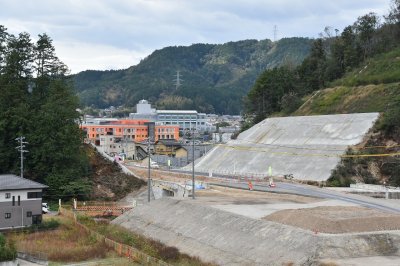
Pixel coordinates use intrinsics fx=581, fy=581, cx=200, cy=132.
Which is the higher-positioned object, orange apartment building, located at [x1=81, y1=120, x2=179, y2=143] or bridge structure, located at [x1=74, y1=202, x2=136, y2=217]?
orange apartment building, located at [x1=81, y1=120, x2=179, y2=143]

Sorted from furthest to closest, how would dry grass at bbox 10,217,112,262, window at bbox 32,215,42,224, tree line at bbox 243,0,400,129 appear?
1. tree line at bbox 243,0,400,129
2. window at bbox 32,215,42,224
3. dry grass at bbox 10,217,112,262

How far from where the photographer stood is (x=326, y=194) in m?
48.3

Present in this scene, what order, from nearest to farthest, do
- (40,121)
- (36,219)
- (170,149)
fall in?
(36,219)
(40,121)
(170,149)

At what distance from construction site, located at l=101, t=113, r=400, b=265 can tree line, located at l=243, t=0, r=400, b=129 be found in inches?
692

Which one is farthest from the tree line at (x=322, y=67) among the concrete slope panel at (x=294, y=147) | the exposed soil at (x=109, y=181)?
the exposed soil at (x=109, y=181)

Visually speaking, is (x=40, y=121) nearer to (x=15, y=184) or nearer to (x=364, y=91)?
(x=15, y=184)

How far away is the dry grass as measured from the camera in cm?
3603

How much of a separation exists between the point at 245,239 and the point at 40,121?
35.0 metres

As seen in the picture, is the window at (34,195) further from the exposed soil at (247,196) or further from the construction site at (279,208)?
the exposed soil at (247,196)

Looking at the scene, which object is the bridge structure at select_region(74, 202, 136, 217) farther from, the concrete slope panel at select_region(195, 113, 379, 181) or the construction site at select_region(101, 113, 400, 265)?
the concrete slope panel at select_region(195, 113, 379, 181)

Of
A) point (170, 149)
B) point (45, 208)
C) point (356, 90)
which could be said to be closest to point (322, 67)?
point (356, 90)

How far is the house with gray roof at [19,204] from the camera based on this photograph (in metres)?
46.0

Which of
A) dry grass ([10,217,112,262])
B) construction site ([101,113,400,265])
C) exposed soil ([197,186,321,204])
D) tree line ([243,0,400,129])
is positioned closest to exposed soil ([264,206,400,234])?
construction site ([101,113,400,265])

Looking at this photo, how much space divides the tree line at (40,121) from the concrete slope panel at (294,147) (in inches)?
802
